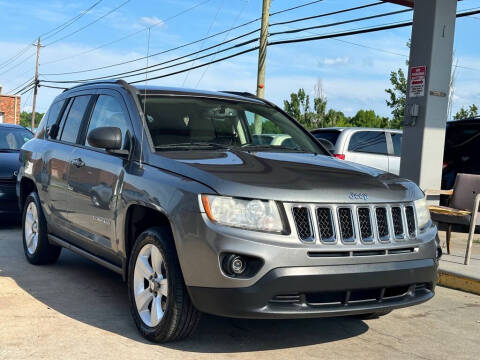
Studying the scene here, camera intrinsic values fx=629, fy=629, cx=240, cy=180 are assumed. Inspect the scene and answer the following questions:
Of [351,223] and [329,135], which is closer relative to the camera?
[351,223]

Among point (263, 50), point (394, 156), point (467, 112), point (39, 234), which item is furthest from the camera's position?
point (467, 112)

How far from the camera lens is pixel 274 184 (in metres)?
3.82

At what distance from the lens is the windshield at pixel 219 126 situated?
16.0 ft

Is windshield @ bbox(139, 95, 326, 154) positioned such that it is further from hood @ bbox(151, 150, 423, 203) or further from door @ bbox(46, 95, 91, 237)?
door @ bbox(46, 95, 91, 237)

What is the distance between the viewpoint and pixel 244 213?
12.2ft

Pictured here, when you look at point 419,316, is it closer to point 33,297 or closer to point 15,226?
point 33,297

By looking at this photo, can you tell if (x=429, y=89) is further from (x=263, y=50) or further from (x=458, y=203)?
(x=263, y=50)

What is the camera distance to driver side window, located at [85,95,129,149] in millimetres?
5008

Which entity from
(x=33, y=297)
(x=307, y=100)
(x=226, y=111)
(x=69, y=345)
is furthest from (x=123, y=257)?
(x=307, y=100)

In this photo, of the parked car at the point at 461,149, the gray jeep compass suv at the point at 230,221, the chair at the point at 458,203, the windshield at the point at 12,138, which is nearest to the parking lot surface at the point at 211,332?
the gray jeep compass suv at the point at 230,221

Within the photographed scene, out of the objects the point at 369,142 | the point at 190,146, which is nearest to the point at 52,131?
the point at 190,146

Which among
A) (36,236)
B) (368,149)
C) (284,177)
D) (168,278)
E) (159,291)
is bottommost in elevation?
(36,236)

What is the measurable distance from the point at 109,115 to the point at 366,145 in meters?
8.61

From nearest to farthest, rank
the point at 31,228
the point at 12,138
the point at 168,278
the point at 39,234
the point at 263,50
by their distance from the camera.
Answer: the point at 168,278 → the point at 39,234 → the point at 31,228 → the point at 12,138 → the point at 263,50
